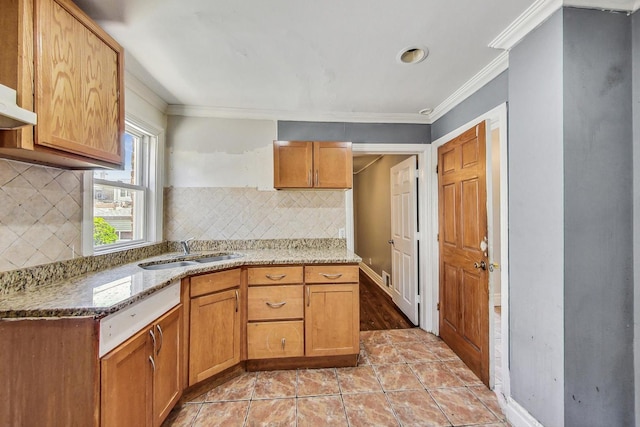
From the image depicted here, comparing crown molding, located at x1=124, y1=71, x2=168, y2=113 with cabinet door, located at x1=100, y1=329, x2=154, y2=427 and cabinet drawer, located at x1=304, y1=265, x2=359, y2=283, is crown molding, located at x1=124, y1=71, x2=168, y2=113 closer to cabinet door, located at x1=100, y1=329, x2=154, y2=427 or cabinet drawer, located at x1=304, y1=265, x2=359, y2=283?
cabinet door, located at x1=100, y1=329, x2=154, y2=427

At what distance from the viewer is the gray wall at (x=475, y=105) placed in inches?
68.9

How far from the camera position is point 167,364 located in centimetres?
149

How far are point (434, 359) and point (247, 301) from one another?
171 centimetres

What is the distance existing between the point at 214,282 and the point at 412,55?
2113mm

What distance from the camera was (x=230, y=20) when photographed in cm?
138

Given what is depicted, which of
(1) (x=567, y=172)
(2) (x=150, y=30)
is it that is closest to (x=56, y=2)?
(2) (x=150, y=30)

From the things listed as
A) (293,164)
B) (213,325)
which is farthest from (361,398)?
(293,164)

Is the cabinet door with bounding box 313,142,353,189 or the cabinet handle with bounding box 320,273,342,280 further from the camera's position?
the cabinet door with bounding box 313,142,353,189

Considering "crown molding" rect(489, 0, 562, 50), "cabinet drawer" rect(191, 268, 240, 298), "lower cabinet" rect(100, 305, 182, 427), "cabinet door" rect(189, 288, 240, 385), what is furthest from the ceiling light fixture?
"lower cabinet" rect(100, 305, 182, 427)

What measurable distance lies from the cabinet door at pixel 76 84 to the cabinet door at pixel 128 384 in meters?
0.97

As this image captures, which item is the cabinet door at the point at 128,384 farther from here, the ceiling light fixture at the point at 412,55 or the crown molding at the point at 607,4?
the crown molding at the point at 607,4

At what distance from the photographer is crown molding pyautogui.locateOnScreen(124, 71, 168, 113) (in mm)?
1896

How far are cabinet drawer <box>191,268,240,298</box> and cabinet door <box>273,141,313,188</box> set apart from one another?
3.04 ft

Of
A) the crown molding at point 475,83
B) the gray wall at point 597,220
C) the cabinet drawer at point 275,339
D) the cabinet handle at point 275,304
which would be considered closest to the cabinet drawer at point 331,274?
the cabinet handle at point 275,304
